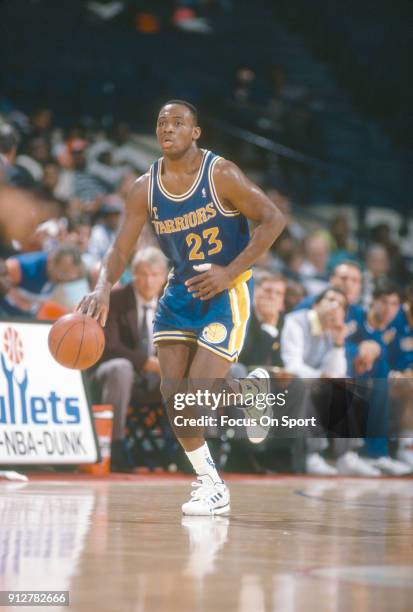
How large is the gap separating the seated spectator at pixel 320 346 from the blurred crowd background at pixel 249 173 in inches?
Result: 0.6

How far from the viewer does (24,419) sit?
820 cm

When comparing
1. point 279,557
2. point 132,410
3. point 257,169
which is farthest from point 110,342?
point 257,169

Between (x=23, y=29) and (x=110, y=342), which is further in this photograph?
(x=23, y=29)

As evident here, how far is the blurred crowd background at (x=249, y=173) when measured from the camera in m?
9.13

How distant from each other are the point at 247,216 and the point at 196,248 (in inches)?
12.6

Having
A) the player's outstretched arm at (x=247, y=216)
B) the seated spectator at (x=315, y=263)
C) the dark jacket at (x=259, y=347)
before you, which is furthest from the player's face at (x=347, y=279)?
the player's outstretched arm at (x=247, y=216)

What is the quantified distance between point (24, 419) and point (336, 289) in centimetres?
307

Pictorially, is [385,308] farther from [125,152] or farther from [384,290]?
[125,152]

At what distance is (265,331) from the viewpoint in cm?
945

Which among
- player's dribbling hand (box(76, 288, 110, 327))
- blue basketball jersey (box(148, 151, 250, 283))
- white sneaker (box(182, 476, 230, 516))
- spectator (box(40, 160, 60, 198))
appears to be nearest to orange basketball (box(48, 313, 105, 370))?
player's dribbling hand (box(76, 288, 110, 327))

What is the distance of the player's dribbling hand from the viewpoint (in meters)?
5.72

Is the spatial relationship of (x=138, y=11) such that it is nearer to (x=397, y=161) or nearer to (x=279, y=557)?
(x=397, y=161)

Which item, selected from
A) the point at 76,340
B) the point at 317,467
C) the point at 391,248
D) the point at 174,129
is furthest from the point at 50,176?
the point at 76,340

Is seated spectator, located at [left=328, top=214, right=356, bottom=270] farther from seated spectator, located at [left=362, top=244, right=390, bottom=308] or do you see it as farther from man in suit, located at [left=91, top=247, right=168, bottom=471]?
man in suit, located at [left=91, top=247, right=168, bottom=471]
